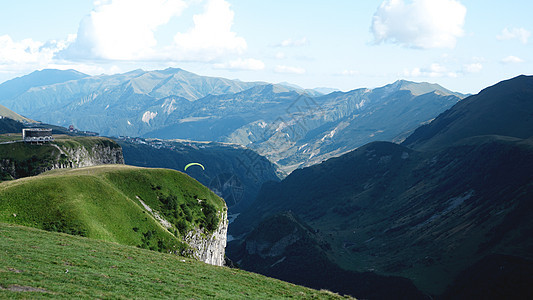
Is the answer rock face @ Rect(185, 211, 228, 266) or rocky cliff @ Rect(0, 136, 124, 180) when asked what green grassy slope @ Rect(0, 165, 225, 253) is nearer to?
rock face @ Rect(185, 211, 228, 266)

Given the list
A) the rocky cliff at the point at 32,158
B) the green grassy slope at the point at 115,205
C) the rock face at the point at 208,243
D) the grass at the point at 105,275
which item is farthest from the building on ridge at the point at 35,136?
the grass at the point at 105,275

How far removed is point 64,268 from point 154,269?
13.8m

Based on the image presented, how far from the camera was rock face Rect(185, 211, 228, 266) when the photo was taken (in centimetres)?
12057

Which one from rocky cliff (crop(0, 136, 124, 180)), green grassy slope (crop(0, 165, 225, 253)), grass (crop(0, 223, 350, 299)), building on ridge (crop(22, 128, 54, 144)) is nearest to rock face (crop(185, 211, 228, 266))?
green grassy slope (crop(0, 165, 225, 253))

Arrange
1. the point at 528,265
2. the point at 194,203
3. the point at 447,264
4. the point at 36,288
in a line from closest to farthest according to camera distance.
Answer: the point at 36,288, the point at 194,203, the point at 528,265, the point at 447,264

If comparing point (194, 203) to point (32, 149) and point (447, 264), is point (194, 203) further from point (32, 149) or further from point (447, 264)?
point (447, 264)

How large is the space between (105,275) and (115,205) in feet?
176

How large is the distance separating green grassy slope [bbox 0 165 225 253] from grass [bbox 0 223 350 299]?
13.1 m

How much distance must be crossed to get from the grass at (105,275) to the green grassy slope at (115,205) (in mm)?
13127

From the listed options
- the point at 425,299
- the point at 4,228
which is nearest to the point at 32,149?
the point at 4,228

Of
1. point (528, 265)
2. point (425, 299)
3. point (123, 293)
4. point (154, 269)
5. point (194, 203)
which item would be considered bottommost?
point (425, 299)

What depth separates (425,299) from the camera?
171625 millimetres

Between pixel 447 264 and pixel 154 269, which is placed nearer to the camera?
pixel 154 269

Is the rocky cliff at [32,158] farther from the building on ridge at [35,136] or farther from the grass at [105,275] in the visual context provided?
the grass at [105,275]
